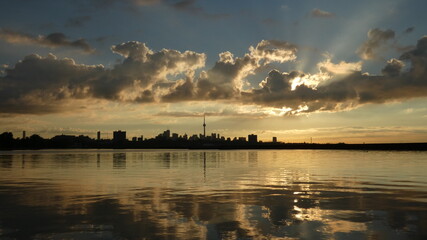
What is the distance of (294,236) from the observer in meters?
16.2

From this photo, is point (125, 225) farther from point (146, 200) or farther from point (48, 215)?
point (146, 200)

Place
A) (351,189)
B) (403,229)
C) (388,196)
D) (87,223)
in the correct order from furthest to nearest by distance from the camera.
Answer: (351,189) → (388,196) → (87,223) → (403,229)

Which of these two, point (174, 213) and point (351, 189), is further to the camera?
point (351, 189)

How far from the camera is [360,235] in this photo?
53.6ft

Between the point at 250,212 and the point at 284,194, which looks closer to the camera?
the point at 250,212

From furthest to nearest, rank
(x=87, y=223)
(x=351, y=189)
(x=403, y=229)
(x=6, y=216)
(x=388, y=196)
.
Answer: (x=351, y=189) < (x=388, y=196) < (x=6, y=216) < (x=87, y=223) < (x=403, y=229)

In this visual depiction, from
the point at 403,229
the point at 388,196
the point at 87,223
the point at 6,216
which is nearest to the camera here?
the point at 403,229

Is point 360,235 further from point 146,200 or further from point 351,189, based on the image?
point 351,189

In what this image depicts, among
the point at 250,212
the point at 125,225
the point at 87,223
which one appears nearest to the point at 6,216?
the point at 87,223

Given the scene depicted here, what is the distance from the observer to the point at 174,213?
21.7m

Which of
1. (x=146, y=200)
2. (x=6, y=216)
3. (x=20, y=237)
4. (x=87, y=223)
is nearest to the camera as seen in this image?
(x=20, y=237)

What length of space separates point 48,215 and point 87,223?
364 cm

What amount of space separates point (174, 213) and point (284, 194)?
11286 mm

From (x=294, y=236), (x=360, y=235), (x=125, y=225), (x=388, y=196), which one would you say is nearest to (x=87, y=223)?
(x=125, y=225)
